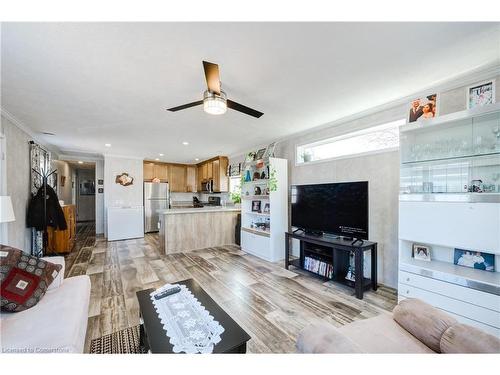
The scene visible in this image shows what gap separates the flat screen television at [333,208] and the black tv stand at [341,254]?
0.53 ft

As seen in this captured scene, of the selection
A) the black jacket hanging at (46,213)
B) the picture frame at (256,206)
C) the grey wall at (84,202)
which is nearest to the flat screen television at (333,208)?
the picture frame at (256,206)

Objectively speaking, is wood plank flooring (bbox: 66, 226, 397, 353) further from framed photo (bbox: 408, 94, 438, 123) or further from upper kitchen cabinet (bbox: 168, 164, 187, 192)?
upper kitchen cabinet (bbox: 168, 164, 187, 192)

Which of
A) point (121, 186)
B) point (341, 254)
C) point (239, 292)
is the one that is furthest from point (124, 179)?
point (341, 254)

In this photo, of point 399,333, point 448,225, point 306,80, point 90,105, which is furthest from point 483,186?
point 90,105

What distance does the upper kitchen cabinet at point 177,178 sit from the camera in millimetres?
7375

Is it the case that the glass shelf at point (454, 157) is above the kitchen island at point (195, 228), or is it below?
above

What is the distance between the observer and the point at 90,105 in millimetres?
2652

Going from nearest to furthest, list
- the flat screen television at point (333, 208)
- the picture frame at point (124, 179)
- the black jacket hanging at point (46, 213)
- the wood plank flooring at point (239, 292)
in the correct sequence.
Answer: the wood plank flooring at point (239, 292) → the flat screen television at point (333, 208) → the black jacket hanging at point (46, 213) → the picture frame at point (124, 179)

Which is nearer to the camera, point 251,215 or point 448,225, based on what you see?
point 448,225

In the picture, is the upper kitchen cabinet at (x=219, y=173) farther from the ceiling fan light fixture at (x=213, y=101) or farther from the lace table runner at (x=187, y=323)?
the lace table runner at (x=187, y=323)

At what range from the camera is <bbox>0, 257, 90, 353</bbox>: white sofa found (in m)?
1.14

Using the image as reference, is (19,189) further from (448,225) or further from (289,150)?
(448,225)

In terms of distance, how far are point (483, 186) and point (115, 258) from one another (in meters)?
5.54

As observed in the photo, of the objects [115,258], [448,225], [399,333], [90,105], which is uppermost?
[90,105]
